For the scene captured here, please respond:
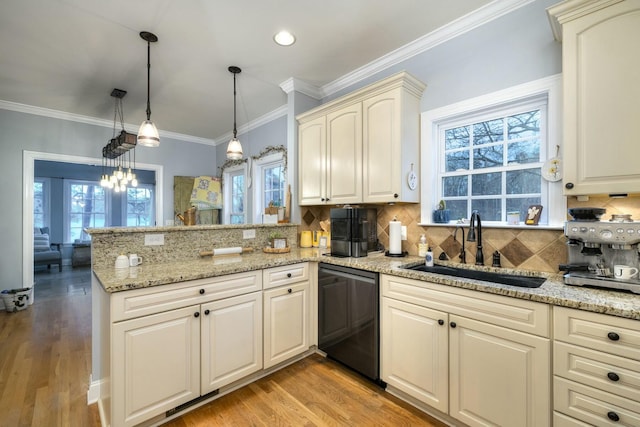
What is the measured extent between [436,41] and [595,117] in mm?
1325

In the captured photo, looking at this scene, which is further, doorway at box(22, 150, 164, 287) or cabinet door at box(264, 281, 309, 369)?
doorway at box(22, 150, 164, 287)

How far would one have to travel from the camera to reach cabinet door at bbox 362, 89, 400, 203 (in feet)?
7.31

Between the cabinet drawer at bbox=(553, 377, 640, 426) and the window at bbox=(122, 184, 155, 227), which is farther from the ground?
the window at bbox=(122, 184, 155, 227)

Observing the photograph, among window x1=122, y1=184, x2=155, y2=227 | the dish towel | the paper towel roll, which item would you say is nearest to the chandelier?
the dish towel

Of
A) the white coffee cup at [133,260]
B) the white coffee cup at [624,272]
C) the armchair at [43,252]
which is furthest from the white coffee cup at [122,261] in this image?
the armchair at [43,252]

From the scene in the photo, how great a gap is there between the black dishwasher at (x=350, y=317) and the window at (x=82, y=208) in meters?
7.76

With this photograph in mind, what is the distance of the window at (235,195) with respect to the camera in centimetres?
494

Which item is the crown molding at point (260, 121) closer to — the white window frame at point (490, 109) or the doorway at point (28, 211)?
the white window frame at point (490, 109)

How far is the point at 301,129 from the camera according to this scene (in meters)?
3.01

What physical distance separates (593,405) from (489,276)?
78 centimetres

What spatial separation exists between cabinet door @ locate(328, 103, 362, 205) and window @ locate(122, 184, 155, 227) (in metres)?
7.01

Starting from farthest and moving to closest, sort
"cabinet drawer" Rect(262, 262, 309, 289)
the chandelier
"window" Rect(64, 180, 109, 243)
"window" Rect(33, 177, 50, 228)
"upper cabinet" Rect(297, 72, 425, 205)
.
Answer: "window" Rect(64, 180, 109, 243)
"window" Rect(33, 177, 50, 228)
the chandelier
"upper cabinet" Rect(297, 72, 425, 205)
"cabinet drawer" Rect(262, 262, 309, 289)

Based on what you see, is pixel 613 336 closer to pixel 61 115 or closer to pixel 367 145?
pixel 367 145

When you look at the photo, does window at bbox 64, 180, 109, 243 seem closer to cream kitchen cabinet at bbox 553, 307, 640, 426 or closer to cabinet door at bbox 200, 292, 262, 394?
cabinet door at bbox 200, 292, 262, 394
